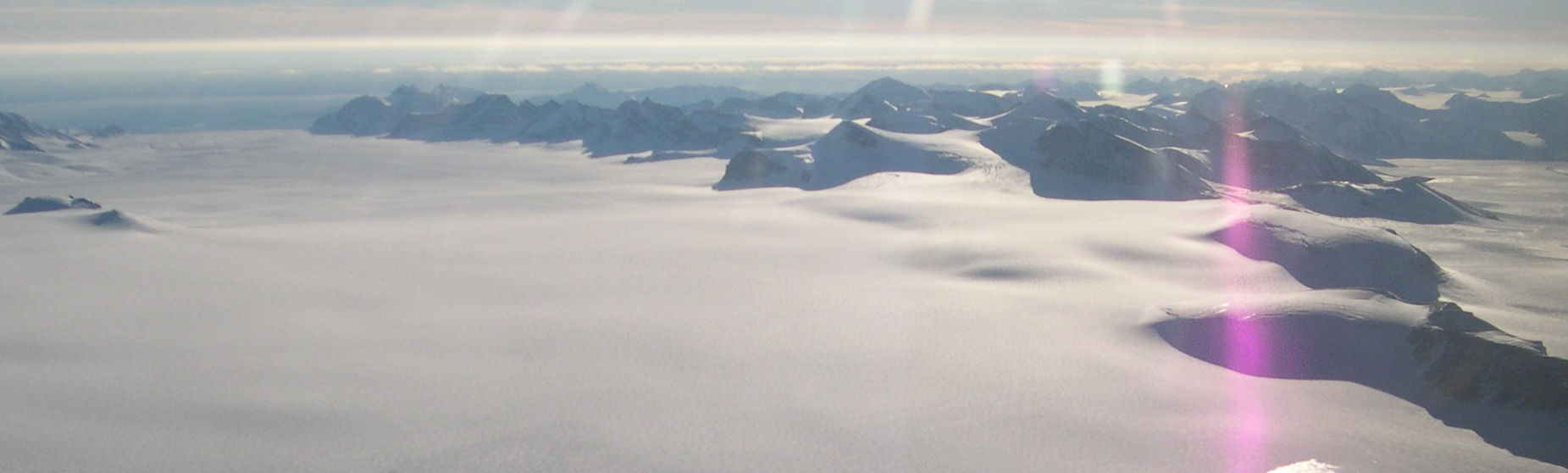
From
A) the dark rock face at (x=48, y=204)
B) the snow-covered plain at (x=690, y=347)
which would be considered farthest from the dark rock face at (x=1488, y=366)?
the dark rock face at (x=48, y=204)

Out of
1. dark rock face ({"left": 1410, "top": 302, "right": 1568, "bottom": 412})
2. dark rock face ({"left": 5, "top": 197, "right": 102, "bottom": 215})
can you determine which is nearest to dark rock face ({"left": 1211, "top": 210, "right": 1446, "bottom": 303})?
dark rock face ({"left": 1410, "top": 302, "right": 1568, "bottom": 412})

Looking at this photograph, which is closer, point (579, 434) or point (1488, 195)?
point (579, 434)

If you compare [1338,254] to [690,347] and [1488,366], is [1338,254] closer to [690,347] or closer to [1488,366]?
[1488,366]

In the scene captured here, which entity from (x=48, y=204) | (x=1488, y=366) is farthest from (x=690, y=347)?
(x=48, y=204)

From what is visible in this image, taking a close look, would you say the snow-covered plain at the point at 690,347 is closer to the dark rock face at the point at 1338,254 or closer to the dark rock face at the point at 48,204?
the dark rock face at the point at 1338,254

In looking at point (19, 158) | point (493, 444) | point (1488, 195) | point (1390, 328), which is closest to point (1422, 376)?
point (1390, 328)

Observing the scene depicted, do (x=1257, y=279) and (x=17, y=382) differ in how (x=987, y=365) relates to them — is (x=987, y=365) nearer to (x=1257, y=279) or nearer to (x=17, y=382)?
(x=1257, y=279)

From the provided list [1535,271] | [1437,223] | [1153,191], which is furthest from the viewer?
[1153,191]

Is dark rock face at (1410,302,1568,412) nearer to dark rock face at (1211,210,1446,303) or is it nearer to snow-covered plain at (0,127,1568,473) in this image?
snow-covered plain at (0,127,1568,473)
